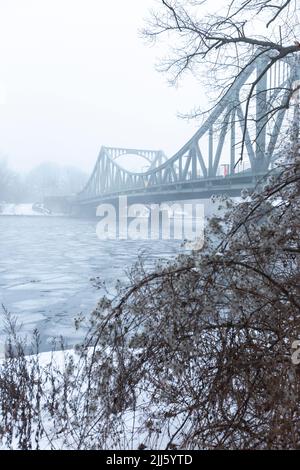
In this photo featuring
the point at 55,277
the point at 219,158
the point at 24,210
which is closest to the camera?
the point at 55,277

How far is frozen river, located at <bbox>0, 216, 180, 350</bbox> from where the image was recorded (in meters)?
8.25

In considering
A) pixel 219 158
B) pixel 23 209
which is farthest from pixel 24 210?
pixel 219 158

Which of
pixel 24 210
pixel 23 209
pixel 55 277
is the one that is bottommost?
pixel 55 277

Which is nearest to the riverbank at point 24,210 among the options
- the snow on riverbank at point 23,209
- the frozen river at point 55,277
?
the snow on riverbank at point 23,209

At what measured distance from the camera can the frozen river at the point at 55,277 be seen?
8.25 metres

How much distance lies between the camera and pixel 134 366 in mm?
2902

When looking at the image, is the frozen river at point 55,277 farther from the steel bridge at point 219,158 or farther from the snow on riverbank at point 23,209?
the snow on riverbank at point 23,209

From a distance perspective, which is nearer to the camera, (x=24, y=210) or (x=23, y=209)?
(x=24, y=210)

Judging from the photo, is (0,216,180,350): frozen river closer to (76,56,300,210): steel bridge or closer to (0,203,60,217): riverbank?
(76,56,300,210): steel bridge

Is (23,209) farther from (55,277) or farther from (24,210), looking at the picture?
(55,277)

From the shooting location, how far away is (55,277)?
14266mm

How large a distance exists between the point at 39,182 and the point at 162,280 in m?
60.0

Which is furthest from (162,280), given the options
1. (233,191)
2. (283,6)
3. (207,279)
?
(233,191)
